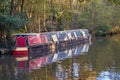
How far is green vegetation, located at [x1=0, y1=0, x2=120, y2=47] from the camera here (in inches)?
1485

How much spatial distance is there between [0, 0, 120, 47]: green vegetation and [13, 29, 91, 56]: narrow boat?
61.8 inches

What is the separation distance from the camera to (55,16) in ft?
194

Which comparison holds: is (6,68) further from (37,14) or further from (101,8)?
(101,8)

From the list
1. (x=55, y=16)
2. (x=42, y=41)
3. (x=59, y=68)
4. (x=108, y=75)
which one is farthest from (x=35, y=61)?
(x=55, y=16)

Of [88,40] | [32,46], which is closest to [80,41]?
[88,40]

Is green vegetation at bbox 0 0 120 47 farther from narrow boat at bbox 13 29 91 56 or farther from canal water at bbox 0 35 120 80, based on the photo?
canal water at bbox 0 35 120 80

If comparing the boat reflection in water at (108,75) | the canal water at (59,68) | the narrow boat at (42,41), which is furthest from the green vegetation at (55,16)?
the boat reflection in water at (108,75)

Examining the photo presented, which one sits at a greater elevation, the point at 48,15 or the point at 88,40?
the point at 48,15

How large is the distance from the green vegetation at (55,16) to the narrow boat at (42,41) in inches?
61.8

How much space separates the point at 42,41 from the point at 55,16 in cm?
2023

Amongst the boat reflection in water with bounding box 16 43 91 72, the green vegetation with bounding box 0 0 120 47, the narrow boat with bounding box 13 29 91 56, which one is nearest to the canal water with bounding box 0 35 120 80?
the boat reflection in water with bounding box 16 43 91 72

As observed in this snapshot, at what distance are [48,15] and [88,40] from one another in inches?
280

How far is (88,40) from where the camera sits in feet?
179

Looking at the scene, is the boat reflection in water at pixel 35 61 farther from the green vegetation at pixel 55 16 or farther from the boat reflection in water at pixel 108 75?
the boat reflection in water at pixel 108 75
